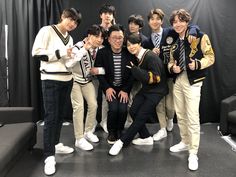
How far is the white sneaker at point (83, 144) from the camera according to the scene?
302 cm

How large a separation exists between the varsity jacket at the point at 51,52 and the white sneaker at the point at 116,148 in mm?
935

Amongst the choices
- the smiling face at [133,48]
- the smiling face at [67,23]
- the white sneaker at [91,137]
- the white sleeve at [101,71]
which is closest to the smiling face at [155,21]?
the smiling face at [133,48]

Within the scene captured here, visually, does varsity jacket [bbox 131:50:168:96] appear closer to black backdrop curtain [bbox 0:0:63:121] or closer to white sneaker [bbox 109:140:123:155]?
white sneaker [bbox 109:140:123:155]

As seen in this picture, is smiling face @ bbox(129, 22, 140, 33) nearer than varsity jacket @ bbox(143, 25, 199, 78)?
No

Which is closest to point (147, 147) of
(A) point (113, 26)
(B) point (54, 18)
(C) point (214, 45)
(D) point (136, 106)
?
(D) point (136, 106)

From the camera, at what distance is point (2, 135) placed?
2.53 m

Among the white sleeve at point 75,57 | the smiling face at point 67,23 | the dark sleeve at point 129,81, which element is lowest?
the dark sleeve at point 129,81

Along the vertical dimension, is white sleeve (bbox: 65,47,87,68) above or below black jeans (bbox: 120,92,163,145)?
above

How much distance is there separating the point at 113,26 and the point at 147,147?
4.50 ft

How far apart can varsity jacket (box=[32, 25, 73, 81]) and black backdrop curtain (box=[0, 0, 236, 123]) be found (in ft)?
5.21

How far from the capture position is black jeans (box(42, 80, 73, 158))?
238 cm

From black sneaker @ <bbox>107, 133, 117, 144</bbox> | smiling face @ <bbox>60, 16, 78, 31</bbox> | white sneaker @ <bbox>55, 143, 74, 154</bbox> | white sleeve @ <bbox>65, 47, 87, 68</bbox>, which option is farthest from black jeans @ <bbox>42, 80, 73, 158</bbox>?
black sneaker @ <bbox>107, 133, 117, 144</bbox>

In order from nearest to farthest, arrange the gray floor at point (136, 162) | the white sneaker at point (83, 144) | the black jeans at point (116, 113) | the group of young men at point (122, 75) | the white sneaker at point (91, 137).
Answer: the group of young men at point (122, 75), the gray floor at point (136, 162), the white sneaker at point (83, 144), the black jeans at point (116, 113), the white sneaker at point (91, 137)

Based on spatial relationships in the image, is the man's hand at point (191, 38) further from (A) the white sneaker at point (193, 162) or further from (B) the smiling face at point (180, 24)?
(A) the white sneaker at point (193, 162)
